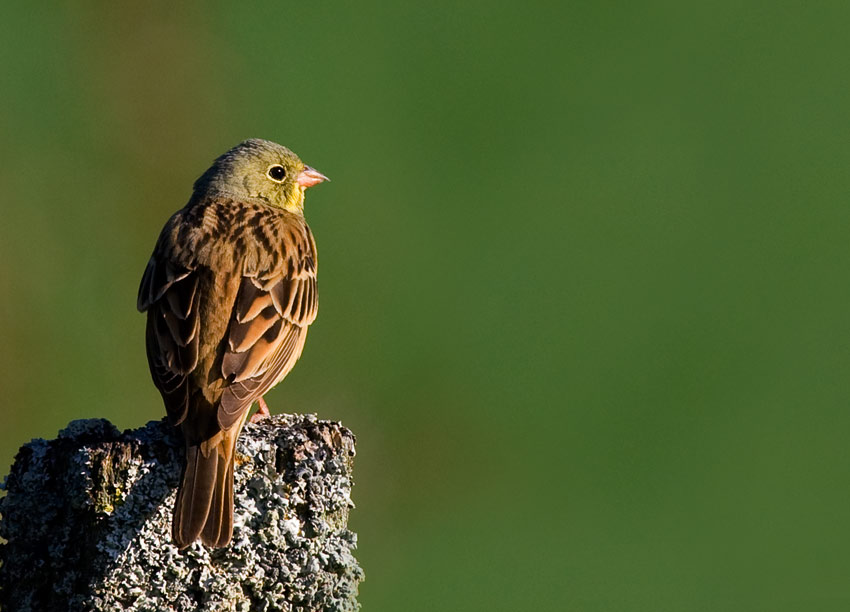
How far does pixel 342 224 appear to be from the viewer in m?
12.0

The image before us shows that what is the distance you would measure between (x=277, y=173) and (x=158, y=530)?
3.82m

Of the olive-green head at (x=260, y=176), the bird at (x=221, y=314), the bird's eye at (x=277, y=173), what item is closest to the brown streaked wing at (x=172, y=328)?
the bird at (x=221, y=314)

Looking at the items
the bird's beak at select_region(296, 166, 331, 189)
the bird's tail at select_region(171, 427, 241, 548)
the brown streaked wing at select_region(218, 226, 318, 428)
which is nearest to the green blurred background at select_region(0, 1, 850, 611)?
the bird's beak at select_region(296, 166, 331, 189)

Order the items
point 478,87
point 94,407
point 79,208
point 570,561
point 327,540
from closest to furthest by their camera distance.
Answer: point 327,540 → point 570,561 → point 94,407 → point 79,208 → point 478,87

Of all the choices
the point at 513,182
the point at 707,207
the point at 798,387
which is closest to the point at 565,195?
the point at 513,182

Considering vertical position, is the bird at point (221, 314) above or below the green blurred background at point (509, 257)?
below

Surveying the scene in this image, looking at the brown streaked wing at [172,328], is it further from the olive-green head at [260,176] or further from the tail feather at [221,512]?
the olive-green head at [260,176]

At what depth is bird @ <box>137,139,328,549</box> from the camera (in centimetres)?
414

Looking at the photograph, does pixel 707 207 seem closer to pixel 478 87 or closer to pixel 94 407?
pixel 478 87

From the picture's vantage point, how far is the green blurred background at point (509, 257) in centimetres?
1024

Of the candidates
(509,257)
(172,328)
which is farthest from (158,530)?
(509,257)

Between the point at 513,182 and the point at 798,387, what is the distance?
2.95 meters

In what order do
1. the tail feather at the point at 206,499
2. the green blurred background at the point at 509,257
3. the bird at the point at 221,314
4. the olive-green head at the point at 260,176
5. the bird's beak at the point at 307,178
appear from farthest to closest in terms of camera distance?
the green blurred background at the point at 509,257
the bird's beak at the point at 307,178
the olive-green head at the point at 260,176
the bird at the point at 221,314
the tail feather at the point at 206,499

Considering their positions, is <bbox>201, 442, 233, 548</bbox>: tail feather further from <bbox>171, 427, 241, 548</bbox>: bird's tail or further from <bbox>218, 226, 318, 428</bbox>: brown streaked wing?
<bbox>218, 226, 318, 428</bbox>: brown streaked wing
